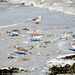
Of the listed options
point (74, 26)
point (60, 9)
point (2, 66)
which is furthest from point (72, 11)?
point (2, 66)

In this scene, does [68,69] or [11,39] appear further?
[11,39]

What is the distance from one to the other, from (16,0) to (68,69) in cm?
2535

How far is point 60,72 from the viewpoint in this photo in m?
5.68

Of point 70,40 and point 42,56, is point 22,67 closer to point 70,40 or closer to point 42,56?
point 42,56

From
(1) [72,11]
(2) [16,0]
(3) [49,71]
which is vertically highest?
(3) [49,71]

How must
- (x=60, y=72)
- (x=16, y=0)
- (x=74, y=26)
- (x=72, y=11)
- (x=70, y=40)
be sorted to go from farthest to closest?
(x=16, y=0)
(x=72, y=11)
(x=74, y=26)
(x=70, y=40)
(x=60, y=72)

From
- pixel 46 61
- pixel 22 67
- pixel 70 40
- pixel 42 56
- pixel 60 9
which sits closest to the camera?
pixel 22 67

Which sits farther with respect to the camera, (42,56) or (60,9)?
(60,9)

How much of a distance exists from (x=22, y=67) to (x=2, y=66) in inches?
22.2

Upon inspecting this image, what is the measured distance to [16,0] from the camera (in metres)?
30.3

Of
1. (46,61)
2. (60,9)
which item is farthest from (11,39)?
(60,9)

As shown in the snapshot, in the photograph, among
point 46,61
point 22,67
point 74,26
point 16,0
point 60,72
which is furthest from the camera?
point 16,0

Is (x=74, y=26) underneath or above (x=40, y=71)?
underneath

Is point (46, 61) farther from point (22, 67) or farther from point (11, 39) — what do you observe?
point (11, 39)
